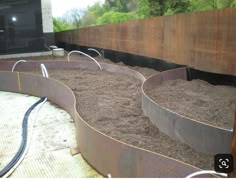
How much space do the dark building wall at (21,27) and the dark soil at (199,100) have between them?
7453 mm

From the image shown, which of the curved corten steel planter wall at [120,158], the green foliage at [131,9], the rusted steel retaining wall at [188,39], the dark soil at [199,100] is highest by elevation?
the green foliage at [131,9]

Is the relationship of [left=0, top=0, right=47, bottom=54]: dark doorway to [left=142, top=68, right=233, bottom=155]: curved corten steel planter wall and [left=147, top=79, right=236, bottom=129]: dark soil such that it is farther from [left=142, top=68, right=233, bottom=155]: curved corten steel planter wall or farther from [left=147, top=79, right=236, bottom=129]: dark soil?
[left=142, top=68, right=233, bottom=155]: curved corten steel planter wall

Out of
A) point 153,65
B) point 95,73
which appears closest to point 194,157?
point 153,65

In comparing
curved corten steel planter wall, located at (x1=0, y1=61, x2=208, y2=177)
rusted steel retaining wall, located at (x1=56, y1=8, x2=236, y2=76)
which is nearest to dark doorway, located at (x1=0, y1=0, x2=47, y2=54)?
rusted steel retaining wall, located at (x1=56, y1=8, x2=236, y2=76)

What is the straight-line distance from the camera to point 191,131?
3070 millimetres

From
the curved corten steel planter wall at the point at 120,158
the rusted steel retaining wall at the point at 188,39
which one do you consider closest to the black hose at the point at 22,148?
the curved corten steel planter wall at the point at 120,158

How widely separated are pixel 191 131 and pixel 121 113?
4.64 feet

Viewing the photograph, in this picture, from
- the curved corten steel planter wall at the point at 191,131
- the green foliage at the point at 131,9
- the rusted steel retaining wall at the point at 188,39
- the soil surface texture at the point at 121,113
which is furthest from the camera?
the green foliage at the point at 131,9

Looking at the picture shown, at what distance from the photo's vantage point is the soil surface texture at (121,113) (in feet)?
9.97

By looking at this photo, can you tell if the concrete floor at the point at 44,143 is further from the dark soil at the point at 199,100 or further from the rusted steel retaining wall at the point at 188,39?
the rusted steel retaining wall at the point at 188,39

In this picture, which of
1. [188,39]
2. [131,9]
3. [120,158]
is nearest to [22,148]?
[120,158]

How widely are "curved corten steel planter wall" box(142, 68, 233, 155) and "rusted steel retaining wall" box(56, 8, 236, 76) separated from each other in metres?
1.71

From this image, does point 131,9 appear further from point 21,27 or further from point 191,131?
point 191,131

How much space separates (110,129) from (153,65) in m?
3.72
